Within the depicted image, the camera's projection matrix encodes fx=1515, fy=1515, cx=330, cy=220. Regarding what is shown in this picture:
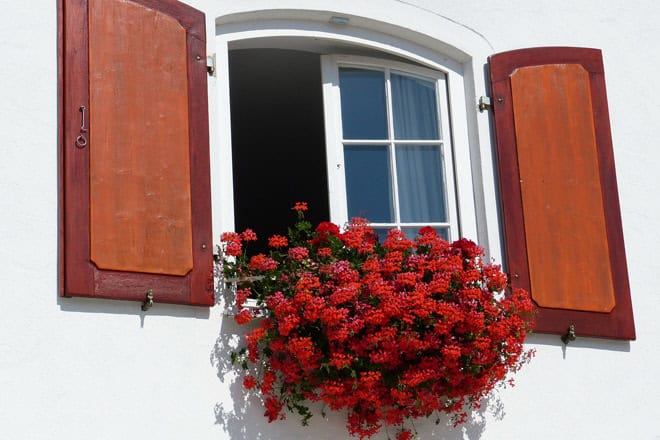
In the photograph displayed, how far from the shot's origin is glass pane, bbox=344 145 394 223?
6793 mm

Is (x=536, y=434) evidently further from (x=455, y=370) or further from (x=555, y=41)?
(x=555, y=41)

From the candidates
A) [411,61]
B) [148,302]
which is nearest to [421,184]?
[411,61]

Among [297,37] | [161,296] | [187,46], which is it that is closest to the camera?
[161,296]

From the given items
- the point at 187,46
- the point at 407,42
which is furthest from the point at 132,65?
the point at 407,42

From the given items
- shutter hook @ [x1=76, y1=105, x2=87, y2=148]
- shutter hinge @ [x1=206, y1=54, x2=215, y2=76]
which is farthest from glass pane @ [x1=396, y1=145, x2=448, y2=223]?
shutter hook @ [x1=76, y1=105, x2=87, y2=148]

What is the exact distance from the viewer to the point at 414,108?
6.98 metres

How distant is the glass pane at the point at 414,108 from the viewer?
6.95 metres

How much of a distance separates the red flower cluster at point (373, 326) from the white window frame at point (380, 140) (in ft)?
1.48

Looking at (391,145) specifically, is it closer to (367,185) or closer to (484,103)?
(367,185)

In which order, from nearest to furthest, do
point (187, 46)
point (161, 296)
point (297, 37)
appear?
point (161, 296), point (187, 46), point (297, 37)

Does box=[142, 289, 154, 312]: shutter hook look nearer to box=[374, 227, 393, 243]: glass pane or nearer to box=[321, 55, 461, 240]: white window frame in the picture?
box=[321, 55, 461, 240]: white window frame

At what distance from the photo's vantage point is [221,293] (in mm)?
6180

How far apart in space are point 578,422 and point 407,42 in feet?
6.19

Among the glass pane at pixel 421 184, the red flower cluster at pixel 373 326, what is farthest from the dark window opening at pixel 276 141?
the red flower cluster at pixel 373 326
